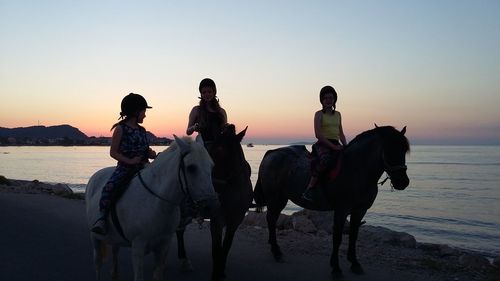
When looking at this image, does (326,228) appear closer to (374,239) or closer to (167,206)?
(374,239)

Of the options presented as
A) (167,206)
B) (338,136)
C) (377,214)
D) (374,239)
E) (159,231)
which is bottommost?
(377,214)

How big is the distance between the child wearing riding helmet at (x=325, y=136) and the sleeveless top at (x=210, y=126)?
194 cm

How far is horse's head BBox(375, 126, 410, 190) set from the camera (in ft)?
20.1

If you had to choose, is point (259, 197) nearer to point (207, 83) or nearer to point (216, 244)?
point (216, 244)

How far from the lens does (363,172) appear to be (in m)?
6.41

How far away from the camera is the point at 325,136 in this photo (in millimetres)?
6820

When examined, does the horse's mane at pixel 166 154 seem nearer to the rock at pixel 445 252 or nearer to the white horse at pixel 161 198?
the white horse at pixel 161 198

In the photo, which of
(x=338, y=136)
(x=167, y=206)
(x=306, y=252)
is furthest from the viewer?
(x=306, y=252)

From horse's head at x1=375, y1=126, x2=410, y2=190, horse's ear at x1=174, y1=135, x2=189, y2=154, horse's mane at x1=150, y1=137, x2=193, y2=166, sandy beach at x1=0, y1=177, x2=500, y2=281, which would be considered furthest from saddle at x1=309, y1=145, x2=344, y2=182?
horse's ear at x1=174, y1=135, x2=189, y2=154

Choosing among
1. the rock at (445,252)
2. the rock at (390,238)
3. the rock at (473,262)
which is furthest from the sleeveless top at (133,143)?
the rock at (445,252)

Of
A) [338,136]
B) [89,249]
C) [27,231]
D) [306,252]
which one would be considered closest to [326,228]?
[306,252]

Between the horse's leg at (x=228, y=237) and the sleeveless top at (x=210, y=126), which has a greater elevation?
the sleeveless top at (x=210, y=126)

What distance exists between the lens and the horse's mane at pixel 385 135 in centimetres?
620

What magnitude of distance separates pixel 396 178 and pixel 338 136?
4.15 feet
